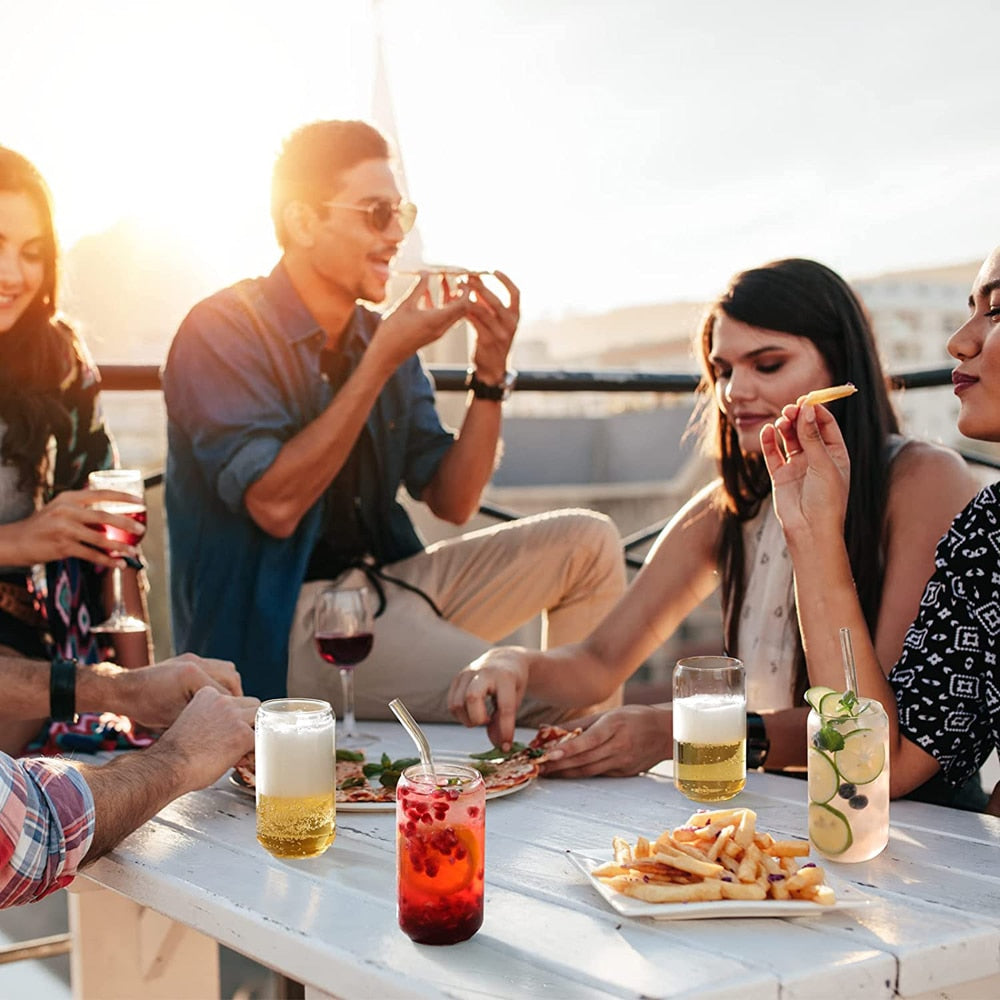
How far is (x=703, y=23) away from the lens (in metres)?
27.4

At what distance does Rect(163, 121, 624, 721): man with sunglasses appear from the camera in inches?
106

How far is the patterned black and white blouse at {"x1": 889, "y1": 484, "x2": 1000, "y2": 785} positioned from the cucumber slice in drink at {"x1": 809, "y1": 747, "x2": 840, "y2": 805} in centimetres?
35

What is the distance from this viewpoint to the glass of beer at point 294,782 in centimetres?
144

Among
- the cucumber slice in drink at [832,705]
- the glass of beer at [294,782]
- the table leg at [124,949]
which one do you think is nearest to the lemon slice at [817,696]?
the cucumber slice in drink at [832,705]

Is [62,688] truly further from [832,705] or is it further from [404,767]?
[832,705]

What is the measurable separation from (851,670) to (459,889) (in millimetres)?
534

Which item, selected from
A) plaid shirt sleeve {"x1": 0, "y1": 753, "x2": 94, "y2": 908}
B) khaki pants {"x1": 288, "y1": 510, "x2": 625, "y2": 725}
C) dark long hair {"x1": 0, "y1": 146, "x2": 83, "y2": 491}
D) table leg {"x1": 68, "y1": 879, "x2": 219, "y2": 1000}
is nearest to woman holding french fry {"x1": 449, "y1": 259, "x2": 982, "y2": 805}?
khaki pants {"x1": 288, "y1": 510, "x2": 625, "y2": 725}

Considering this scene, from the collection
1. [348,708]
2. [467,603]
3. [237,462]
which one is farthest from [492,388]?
[348,708]

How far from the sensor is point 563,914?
124cm

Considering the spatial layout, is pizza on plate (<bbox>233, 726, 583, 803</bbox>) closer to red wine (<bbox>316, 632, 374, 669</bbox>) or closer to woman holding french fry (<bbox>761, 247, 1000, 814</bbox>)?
red wine (<bbox>316, 632, 374, 669</bbox>)

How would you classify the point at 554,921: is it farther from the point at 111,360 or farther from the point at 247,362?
the point at 111,360

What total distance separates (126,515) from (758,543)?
116 cm

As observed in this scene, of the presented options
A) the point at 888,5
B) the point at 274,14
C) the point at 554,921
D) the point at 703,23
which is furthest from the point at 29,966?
the point at 888,5

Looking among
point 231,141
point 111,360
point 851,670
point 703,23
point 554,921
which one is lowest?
point 554,921
